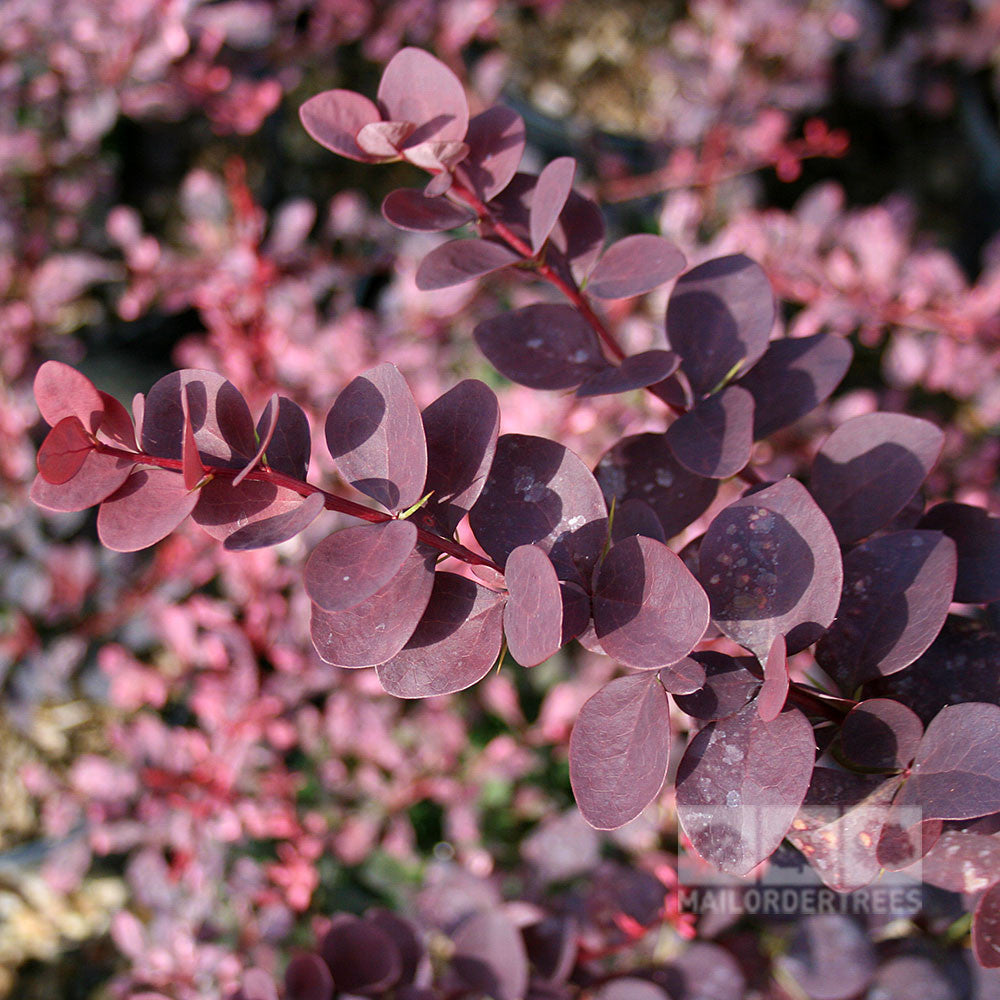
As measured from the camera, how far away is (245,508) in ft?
1.33

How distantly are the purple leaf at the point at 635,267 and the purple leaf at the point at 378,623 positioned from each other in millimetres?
206

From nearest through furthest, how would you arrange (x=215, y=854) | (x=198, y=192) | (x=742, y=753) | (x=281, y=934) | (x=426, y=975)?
(x=742, y=753)
(x=426, y=975)
(x=281, y=934)
(x=215, y=854)
(x=198, y=192)

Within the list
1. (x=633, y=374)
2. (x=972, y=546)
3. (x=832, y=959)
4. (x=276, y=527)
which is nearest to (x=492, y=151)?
(x=633, y=374)

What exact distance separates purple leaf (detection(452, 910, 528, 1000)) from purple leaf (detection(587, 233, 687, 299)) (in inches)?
17.9

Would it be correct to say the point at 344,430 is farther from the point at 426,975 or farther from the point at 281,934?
the point at 281,934

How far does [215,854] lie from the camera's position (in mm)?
1072

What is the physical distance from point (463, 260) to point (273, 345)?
0.90 meters

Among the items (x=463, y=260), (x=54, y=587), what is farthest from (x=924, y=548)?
(x=54, y=587)

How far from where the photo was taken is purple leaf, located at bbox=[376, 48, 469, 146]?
0.47 metres

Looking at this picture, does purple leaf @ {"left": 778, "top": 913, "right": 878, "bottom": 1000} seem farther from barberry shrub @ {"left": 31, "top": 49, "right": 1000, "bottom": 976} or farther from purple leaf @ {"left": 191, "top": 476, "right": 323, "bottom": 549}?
purple leaf @ {"left": 191, "top": 476, "right": 323, "bottom": 549}

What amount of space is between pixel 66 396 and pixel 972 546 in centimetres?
50

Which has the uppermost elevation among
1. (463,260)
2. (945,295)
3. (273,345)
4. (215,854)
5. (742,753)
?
(463,260)

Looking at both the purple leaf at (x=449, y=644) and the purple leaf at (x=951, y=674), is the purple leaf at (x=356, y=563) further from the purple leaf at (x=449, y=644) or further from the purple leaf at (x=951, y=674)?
the purple leaf at (x=951, y=674)

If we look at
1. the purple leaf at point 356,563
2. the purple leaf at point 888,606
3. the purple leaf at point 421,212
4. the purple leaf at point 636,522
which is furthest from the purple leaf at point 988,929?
the purple leaf at point 421,212
